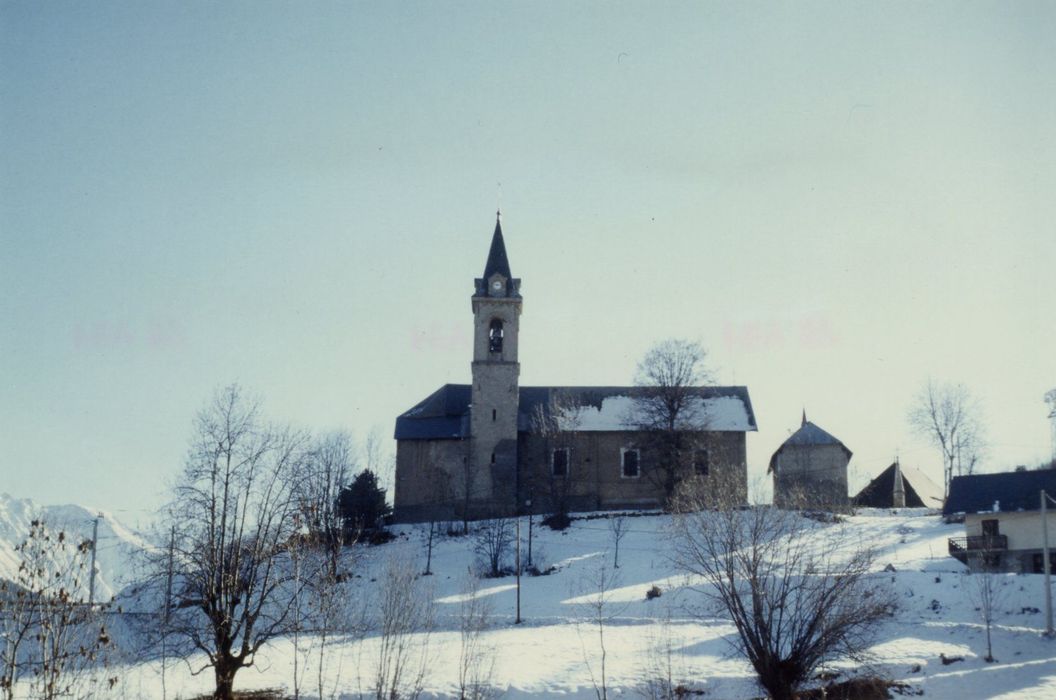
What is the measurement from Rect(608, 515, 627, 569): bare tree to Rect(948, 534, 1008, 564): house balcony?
14799mm

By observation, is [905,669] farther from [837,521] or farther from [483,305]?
[483,305]

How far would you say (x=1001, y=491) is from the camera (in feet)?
135

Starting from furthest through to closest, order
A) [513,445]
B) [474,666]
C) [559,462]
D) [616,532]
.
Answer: [559,462] < [513,445] < [616,532] < [474,666]

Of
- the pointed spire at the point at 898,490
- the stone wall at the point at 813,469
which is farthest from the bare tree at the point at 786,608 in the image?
the pointed spire at the point at 898,490

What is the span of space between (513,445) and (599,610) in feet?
95.8

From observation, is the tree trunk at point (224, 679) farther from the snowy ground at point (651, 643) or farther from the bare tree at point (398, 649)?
the bare tree at point (398, 649)

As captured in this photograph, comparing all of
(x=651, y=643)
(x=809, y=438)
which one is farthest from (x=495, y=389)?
(x=651, y=643)

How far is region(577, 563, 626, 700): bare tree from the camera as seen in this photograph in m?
23.9

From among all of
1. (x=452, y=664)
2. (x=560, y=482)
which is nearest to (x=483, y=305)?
(x=560, y=482)

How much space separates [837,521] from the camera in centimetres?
4588

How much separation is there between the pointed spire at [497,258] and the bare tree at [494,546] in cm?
1662

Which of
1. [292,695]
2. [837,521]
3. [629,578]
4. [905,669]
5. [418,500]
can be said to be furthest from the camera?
[418,500]

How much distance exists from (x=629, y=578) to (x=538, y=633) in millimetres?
8914

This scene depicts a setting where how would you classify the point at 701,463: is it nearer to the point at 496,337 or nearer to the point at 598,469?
the point at 598,469
